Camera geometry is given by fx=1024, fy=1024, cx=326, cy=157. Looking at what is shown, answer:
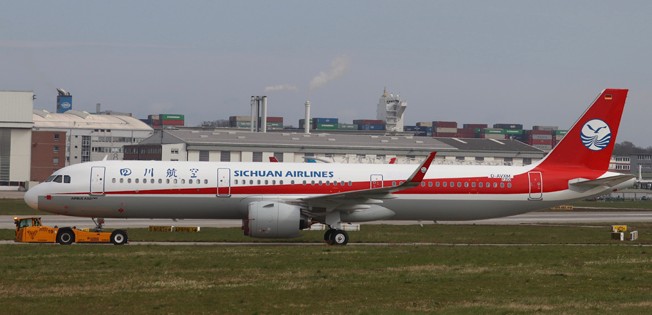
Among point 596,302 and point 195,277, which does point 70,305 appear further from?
point 596,302

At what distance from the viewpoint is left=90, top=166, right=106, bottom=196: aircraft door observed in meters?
46.2

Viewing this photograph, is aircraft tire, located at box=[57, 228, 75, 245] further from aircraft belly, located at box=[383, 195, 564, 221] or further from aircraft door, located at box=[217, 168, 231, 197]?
aircraft belly, located at box=[383, 195, 564, 221]

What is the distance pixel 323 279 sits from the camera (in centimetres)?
3173

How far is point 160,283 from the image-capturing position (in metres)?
29.9

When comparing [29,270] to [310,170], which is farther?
[310,170]

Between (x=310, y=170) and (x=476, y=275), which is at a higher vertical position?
(x=310, y=170)

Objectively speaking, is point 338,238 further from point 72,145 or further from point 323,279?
point 72,145

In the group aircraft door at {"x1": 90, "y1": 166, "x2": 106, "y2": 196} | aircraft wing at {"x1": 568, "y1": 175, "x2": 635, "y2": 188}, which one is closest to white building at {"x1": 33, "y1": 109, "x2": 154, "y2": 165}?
aircraft door at {"x1": 90, "y1": 166, "x2": 106, "y2": 196}

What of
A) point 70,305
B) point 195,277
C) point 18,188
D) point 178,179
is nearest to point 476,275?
point 195,277

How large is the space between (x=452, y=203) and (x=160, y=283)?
22818 mm

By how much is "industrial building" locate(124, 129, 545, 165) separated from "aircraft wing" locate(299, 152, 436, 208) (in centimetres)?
9188

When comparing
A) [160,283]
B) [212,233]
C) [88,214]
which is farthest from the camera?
[212,233]

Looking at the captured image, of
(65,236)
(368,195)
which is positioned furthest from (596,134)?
(65,236)

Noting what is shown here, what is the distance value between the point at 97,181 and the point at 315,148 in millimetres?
103747
